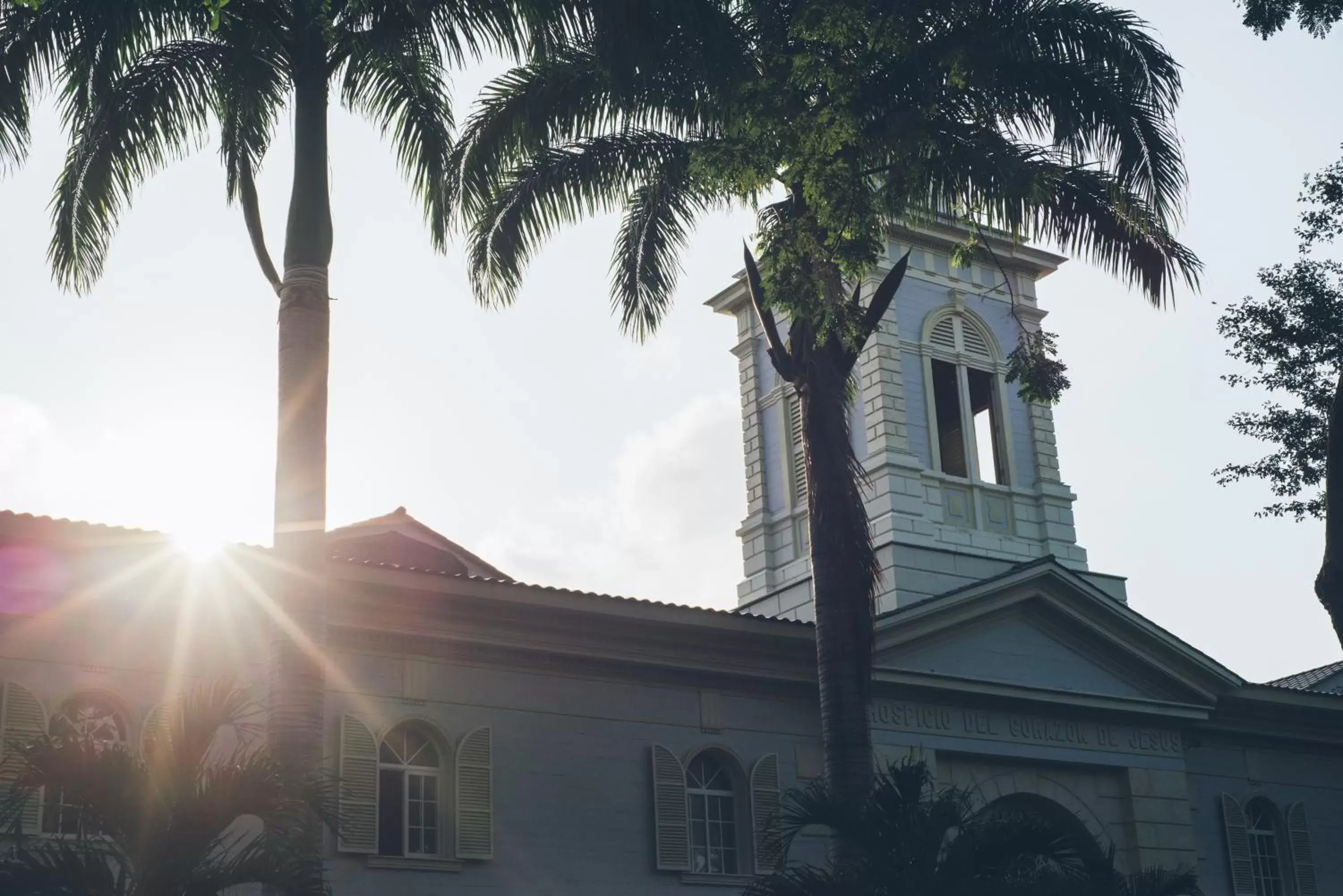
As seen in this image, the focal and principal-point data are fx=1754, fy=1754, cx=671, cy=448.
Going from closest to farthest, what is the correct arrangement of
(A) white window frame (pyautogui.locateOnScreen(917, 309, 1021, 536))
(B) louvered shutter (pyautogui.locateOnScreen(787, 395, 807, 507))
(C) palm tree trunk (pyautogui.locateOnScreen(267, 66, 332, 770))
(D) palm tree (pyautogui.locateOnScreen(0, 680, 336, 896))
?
(D) palm tree (pyautogui.locateOnScreen(0, 680, 336, 896)), (C) palm tree trunk (pyautogui.locateOnScreen(267, 66, 332, 770)), (A) white window frame (pyautogui.locateOnScreen(917, 309, 1021, 536)), (B) louvered shutter (pyautogui.locateOnScreen(787, 395, 807, 507))

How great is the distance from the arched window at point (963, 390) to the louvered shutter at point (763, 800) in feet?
26.7

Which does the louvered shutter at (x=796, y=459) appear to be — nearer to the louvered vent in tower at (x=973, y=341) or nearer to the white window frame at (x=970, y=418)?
the white window frame at (x=970, y=418)

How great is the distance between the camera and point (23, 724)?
1612 centimetres

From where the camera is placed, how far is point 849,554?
18.1 m

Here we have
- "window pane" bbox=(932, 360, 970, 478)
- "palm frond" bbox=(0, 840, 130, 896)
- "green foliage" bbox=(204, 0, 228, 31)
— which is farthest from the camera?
"window pane" bbox=(932, 360, 970, 478)

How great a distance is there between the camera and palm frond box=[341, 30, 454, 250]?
15.4m

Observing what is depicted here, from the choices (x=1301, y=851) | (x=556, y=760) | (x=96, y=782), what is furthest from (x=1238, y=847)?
(x=96, y=782)

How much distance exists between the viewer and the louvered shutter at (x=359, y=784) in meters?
17.6

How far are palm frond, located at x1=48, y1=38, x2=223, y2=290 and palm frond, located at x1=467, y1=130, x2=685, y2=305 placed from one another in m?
3.67

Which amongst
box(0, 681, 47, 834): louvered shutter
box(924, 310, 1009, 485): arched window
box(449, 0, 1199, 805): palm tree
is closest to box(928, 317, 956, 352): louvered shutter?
box(924, 310, 1009, 485): arched window

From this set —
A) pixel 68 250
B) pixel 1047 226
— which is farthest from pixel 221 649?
pixel 1047 226

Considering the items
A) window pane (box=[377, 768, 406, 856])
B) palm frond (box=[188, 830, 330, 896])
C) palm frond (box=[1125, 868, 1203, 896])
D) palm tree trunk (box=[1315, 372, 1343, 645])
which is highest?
palm tree trunk (box=[1315, 372, 1343, 645])

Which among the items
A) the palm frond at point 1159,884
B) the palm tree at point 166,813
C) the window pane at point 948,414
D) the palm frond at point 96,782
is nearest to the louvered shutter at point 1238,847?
the window pane at point 948,414

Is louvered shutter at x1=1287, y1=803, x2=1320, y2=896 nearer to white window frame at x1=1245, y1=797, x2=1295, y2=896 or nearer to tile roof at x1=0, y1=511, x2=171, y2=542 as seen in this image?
white window frame at x1=1245, y1=797, x2=1295, y2=896
